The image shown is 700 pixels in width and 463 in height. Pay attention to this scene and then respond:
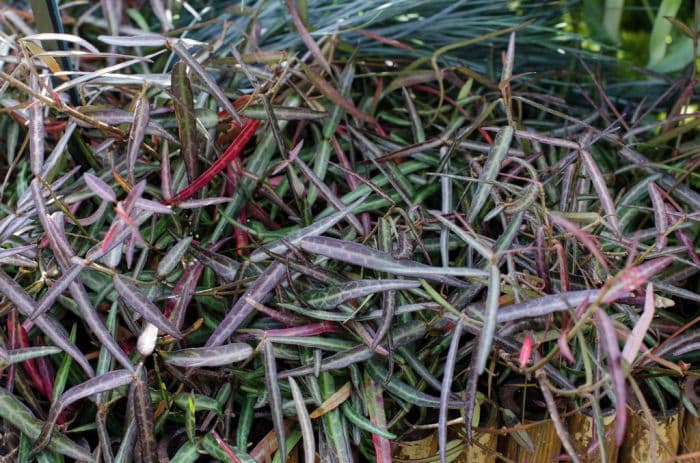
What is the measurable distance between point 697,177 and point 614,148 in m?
0.09

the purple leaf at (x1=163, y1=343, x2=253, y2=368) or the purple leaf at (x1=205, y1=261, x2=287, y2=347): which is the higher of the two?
the purple leaf at (x1=205, y1=261, x2=287, y2=347)

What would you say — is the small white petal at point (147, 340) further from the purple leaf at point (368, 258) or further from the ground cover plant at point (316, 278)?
the purple leaf at point (368, 258)

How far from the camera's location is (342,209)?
578 millimetres

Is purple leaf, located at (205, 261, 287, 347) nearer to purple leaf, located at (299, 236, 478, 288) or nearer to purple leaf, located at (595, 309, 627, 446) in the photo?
purple leaf, located at (299, 236, 478, 288)

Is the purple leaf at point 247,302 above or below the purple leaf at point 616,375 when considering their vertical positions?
below

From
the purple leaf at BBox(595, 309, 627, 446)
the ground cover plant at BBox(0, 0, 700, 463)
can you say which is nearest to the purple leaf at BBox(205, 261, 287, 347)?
the ground cover plant at BBox(0, 0, 700, 463)

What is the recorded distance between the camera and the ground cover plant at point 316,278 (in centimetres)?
50

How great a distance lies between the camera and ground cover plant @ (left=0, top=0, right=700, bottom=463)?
0.50 meters

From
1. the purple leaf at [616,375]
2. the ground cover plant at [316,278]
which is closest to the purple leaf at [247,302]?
the ground cover plant at [316,278]

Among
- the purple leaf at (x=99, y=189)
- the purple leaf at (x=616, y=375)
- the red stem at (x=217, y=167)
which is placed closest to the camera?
the purple leaf at (x=616, y=375)

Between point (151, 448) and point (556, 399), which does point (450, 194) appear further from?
point (151, 448)

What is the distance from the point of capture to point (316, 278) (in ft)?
1.75

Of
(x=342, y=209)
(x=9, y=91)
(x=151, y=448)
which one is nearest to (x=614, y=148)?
(x=342, y=209)

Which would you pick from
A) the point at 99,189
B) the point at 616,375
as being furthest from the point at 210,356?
the point at 616,375
